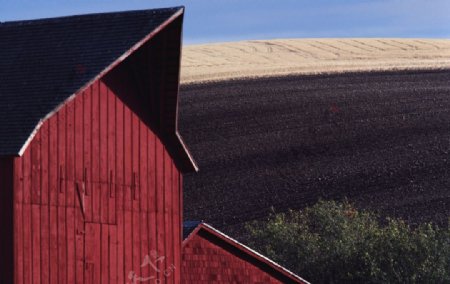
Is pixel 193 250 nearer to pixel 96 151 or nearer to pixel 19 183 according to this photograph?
pixel 96 151

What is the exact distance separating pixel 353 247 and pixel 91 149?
1743 centimetres

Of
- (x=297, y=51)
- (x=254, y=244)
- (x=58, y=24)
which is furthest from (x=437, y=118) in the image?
(x=58, y=24)

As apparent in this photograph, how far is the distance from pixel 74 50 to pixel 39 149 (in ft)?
6.65

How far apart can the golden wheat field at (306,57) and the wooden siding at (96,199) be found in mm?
44034

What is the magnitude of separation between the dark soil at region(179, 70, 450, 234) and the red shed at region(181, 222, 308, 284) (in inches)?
644

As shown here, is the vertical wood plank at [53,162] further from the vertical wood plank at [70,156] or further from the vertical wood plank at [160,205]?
the vertical wood plank at [160,205]

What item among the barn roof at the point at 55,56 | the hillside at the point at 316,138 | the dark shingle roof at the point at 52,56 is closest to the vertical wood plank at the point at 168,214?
the barn roof at the point at 55,56

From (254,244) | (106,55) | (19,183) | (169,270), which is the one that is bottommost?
(254,244)

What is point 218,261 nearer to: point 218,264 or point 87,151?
point 218,264

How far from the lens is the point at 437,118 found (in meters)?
53.9

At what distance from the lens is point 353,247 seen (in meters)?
36.4

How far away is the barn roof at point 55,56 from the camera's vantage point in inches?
755

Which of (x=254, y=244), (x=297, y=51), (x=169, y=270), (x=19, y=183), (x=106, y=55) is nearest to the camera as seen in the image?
(x=19, y=183)

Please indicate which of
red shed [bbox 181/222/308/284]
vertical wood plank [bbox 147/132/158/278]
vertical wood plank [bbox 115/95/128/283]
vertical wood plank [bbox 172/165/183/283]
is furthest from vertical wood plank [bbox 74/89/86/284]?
red shed [bbox 181/222/308/284]
